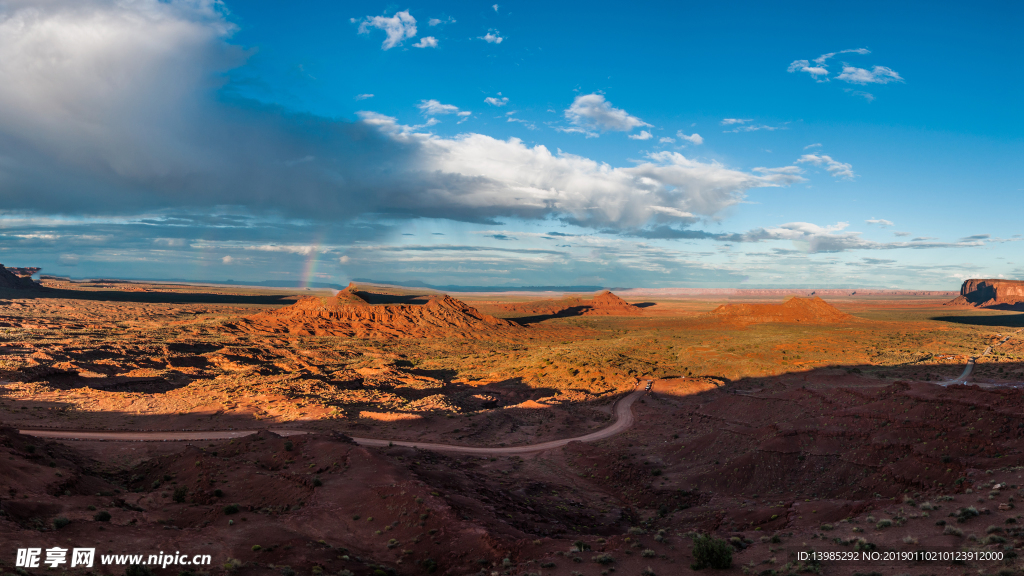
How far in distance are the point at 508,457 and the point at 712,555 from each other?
20180 mm

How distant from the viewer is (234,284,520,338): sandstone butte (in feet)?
316

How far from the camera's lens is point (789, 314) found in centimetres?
11931

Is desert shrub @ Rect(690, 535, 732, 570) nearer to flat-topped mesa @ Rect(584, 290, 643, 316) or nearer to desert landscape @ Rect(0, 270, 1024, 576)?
desert landscape @ Rect(0, 270, 1024, 576)

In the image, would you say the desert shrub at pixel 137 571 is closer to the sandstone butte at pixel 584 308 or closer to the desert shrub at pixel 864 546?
the desert shrub at pixel 864 546

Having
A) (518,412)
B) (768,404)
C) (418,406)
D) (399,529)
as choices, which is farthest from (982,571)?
(418,406)

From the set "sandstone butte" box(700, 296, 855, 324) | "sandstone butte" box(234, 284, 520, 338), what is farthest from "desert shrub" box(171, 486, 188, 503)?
"sandstone butte" box(700, 296, 855, 324)

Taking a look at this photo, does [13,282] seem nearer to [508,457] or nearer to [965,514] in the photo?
[508,457]

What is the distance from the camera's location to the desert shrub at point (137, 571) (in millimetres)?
11930

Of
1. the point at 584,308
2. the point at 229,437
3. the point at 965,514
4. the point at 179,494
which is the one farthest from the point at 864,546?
the point at 584,308

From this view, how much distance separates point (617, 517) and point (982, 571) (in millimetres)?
15127

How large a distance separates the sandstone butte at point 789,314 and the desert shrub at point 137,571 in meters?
122

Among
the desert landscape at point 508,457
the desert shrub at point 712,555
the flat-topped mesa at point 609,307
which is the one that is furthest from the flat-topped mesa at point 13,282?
the desert shrub at point 712,555

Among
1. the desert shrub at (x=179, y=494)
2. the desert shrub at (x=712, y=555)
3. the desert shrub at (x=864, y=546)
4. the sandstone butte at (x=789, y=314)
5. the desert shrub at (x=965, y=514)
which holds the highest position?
the sandstone butte at (x=789, y=314)

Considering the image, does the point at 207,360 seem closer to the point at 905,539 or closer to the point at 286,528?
the point at 286,528
